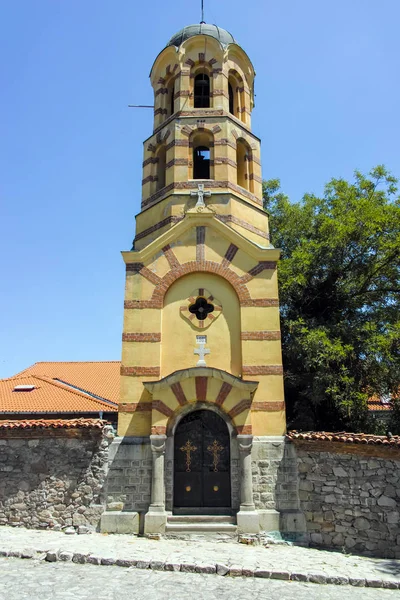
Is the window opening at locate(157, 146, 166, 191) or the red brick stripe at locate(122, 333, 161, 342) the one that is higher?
the window opening at locate(157, 146, 166, 191)

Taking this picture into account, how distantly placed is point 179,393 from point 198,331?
69.1 inches

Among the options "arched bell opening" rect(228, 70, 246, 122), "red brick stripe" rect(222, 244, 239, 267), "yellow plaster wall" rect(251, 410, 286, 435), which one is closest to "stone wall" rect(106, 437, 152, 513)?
"yellow plaster wall" rect(251, 410, 286, 435)

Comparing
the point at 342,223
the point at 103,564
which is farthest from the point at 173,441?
the point at 342,223

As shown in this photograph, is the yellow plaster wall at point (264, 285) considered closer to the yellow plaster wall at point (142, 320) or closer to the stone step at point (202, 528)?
the yellow plaster wall at point (142, 320)

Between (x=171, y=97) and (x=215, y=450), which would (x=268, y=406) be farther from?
(x=171, y=97)

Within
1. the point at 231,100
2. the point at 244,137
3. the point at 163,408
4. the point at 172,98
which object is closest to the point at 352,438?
the point at 163,408

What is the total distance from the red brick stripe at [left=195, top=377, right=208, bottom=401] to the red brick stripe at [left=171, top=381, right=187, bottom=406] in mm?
327

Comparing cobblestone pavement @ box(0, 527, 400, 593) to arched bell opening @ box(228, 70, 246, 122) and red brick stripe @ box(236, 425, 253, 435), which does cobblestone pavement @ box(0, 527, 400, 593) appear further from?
arched bell opening @ box(228, 70, 246, 122)

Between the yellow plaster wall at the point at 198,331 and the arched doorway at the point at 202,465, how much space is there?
1.31 meters

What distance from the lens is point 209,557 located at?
8.24 metres

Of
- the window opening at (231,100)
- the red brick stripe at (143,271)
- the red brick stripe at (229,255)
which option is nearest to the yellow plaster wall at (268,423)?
the red brick stripe at (229,255)

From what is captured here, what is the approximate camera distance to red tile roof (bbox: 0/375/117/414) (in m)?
15.5

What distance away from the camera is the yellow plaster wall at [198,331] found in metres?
11.3

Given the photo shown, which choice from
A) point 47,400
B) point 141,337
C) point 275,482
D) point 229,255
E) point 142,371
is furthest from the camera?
point 47,400
